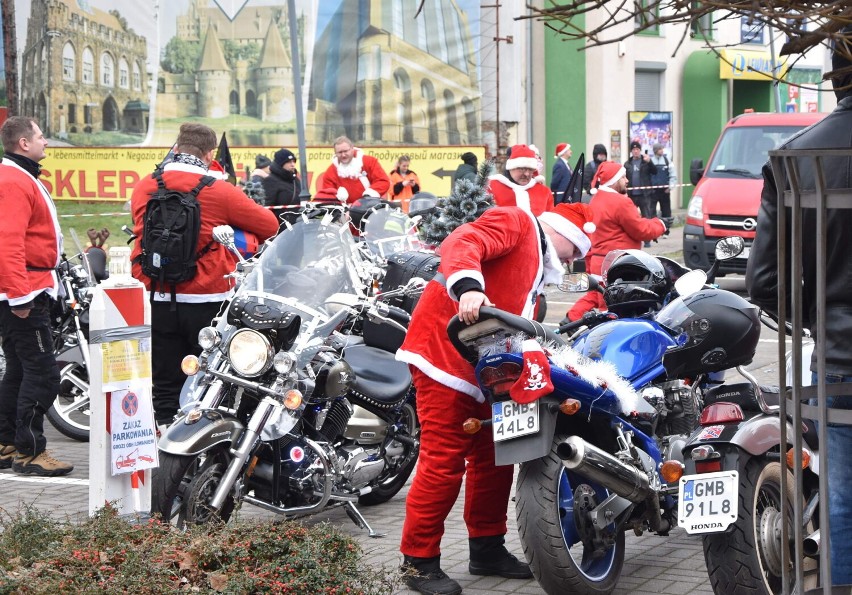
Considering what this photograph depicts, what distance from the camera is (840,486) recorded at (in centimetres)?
355

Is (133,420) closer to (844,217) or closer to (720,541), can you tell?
(720,541)

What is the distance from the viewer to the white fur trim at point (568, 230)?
566 cm

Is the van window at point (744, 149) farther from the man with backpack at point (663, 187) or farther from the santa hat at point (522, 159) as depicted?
the santa hat at point (522, 159)

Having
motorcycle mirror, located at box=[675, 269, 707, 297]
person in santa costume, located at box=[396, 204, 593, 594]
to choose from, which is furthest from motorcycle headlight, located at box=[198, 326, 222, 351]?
motorcycle mirror, located at box=[675, 269, 707, 297]

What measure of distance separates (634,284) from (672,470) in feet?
4.47

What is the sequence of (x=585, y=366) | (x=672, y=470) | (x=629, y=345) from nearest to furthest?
1. (x=672, y=470)
2. (x=585, y=366)
3. (x=629, y=345)

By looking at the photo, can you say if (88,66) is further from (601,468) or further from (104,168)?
(601,468)

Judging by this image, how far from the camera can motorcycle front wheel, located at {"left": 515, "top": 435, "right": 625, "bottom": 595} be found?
4953 millimetres

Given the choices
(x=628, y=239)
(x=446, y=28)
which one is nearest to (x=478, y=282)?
(x=628, y=239)

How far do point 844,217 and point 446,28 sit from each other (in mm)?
24901

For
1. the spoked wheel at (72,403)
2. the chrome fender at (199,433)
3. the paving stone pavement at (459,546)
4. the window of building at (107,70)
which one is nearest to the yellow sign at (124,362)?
the chrome fender at (199,433)

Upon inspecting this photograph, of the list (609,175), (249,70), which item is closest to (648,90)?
(249,70)

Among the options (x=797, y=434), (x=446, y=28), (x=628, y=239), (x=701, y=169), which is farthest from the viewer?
(x=446, y=28)

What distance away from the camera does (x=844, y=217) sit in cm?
341
